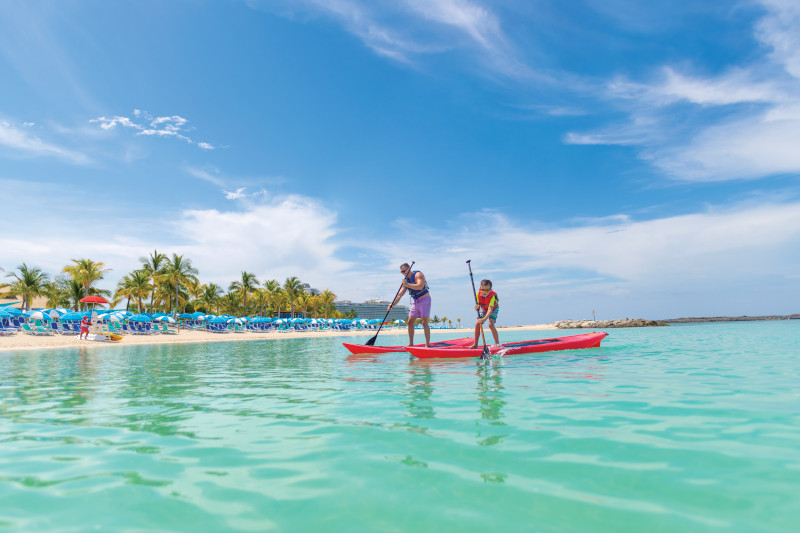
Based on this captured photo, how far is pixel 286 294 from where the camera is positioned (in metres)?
88.8

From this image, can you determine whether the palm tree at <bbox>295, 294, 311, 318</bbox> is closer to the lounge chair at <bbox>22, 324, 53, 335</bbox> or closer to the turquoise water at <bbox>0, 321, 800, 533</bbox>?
the lounge chair at <bbox>22, 324, 53, 335</bbox>

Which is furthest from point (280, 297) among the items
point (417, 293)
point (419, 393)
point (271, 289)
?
point (419, 393)

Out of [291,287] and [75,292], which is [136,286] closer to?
[75,292]

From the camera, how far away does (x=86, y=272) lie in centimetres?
5753

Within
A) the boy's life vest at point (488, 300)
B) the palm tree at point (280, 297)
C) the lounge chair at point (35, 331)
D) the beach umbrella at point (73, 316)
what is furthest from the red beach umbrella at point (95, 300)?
the palm tree at point (280, 297)

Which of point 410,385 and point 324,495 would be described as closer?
point 324,495

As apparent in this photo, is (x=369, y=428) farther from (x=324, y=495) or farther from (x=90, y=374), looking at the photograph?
(x=90, y=374)

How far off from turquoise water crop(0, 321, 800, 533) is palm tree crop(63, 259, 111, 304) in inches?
2459

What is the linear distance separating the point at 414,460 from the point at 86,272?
69.0m

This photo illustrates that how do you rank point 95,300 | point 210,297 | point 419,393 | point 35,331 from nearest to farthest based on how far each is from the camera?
1. point 419,393
2. point 95,300
3. point 35,331
4. point 210,297

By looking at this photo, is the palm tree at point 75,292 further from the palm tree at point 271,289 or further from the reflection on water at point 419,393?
the reflection on water at point 419,393

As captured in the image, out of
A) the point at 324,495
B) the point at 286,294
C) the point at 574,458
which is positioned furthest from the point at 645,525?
the point at 286,294

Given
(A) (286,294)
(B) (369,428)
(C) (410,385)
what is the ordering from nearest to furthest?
(B) (369,428), (C) (410,385), (A) (286,294)

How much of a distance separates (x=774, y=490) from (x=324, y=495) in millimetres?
2849
